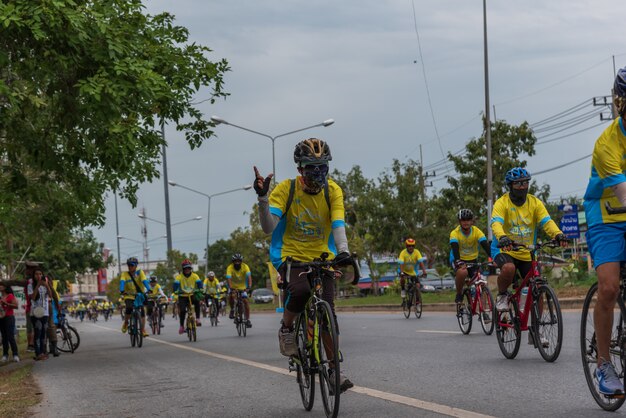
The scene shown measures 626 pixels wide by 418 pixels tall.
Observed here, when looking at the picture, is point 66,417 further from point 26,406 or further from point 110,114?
point 110,114

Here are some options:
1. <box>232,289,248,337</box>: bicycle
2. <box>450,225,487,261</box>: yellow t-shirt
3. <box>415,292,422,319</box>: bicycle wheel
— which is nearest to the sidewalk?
<box>415,292,422,319</box>: bicycle wheel

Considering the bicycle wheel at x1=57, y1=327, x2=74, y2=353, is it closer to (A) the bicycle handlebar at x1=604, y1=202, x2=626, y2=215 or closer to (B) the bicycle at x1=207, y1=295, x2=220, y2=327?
(B) the bicycle at x1=207, y1=295, x2=220, y2=327

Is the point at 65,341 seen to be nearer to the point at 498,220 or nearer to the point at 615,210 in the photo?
the point at 498,220

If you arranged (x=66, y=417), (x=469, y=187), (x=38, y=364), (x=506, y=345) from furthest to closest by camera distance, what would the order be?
1. (x=469, y=187)
2. (x=38, y=364)
3. (x=506, y=345)
4. (x=66, y=417)

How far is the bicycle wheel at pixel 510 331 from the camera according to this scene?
33.3 feet

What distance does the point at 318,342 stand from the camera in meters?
6.97

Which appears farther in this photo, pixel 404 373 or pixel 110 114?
pixel 110 114

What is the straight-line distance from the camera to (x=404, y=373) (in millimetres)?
9906

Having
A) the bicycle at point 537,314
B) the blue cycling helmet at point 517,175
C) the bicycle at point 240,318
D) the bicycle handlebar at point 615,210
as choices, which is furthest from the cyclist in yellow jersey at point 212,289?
the bicycle handlebar at point 615,210

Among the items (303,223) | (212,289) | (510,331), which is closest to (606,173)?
(303,223)

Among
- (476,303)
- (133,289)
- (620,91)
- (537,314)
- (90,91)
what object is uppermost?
(90,91)

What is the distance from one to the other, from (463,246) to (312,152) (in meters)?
8.21

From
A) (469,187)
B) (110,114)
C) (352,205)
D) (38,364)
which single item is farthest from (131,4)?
(352,205)

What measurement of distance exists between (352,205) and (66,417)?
173ft
